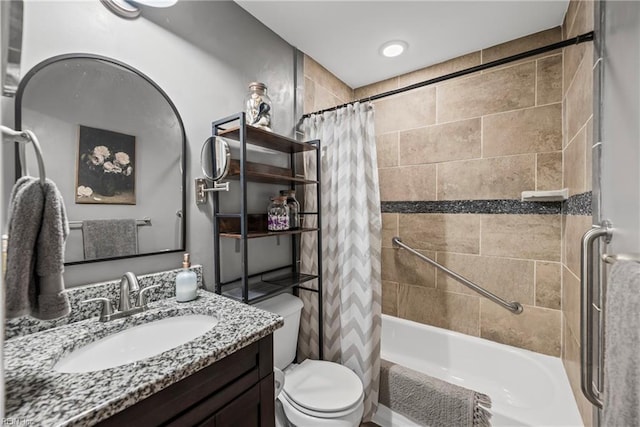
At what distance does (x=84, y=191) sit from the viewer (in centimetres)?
98

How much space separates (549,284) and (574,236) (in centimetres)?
48

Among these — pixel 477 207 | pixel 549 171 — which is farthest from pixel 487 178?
pixel 549 171

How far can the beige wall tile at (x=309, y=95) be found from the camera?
198 cm

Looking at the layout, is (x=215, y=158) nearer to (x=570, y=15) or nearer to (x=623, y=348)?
(x=623, y=348)

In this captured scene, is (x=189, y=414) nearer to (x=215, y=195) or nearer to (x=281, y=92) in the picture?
(x=215, y=195)

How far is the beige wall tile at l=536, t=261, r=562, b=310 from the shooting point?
66.6 inches

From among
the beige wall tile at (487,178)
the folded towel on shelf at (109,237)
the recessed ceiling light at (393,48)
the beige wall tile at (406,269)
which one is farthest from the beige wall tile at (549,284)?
the folded towel on shelf at (109,237)

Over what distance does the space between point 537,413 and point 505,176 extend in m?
1.32

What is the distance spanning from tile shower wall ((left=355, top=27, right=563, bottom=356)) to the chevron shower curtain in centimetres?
71

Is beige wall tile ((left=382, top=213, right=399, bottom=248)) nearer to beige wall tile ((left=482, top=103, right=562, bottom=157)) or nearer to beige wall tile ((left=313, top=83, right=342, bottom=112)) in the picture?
beige wall tile ((left=482, top=103, right=562, bottom=157))

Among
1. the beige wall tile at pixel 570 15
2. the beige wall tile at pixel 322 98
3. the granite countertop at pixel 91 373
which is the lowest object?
the granite countertop at pixel 91 373

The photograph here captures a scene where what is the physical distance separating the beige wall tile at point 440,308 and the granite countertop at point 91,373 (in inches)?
60.1

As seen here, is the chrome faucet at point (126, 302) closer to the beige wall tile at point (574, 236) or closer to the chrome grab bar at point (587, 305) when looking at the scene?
the chrome grab bar at point (587, 305)

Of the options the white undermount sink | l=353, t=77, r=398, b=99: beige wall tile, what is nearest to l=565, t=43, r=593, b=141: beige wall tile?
l=353, t=77, r=398, b=99: beige wall tile
